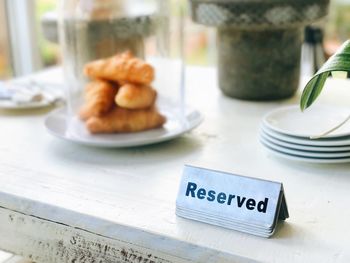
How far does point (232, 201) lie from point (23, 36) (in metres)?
1.62

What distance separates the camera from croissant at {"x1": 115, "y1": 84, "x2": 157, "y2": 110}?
0.82 m

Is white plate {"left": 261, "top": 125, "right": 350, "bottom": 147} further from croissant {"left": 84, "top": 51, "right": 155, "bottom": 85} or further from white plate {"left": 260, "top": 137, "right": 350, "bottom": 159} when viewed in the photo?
croissant {"left": 84, "top": 51, "right": 155, "bottom": 85}

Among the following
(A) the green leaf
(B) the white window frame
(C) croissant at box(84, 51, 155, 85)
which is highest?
(A) the green leaf

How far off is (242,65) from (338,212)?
1.57 feet

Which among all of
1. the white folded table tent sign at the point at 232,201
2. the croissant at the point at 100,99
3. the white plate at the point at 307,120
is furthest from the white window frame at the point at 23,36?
the white folded table tent sign at the point at 232,201

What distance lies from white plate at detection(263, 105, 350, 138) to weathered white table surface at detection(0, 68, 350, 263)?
4cm

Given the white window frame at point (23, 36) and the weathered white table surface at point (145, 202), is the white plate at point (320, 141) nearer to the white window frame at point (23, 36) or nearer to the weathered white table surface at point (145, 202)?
the weathered white table surface at point (145, 202)

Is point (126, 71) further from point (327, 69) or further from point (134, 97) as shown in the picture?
point (327, 69)

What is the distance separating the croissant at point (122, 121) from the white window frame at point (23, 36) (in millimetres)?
1261

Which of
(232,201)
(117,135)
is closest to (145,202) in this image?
(232,201)

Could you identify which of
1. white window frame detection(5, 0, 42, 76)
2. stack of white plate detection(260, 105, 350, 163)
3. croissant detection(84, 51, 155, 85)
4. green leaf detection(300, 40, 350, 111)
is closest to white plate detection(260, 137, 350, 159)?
stack of white plate detection(260, 105, 350, 163)

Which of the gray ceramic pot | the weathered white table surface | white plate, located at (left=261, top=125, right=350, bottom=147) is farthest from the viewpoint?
the gray ceramic pot

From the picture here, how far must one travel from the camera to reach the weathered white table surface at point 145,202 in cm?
54

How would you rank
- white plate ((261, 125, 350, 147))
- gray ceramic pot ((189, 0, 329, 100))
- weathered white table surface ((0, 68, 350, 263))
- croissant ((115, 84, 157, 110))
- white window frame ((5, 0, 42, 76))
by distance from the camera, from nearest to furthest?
weathered white table surface ((0, 68, 350, 263)) < white plate ((261, 125, 350, 147)) < croissant ((115, 84, 157, 110)) < gray ceramic pot ((189, 0, 329, 100)) < white window frame ((5, 0, 42, 76))
